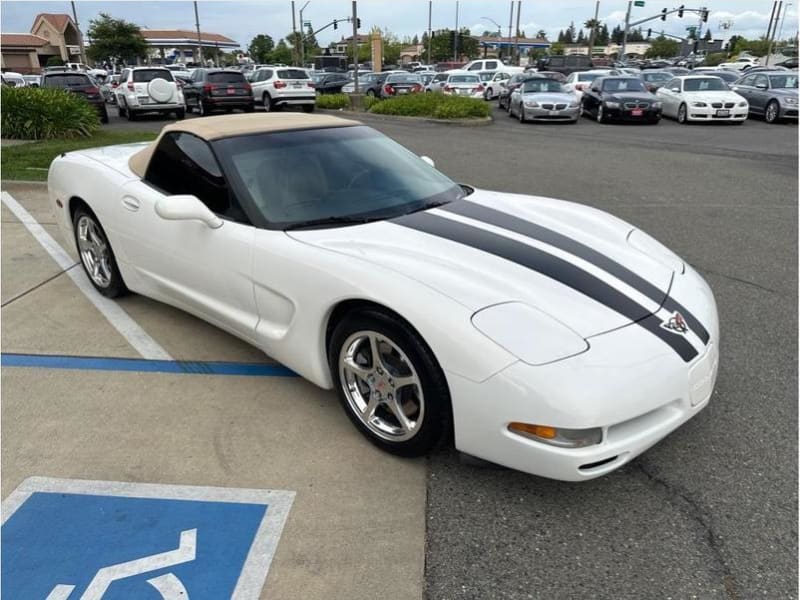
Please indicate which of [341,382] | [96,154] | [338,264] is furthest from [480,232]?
[96,154]

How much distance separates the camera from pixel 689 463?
2713 mm

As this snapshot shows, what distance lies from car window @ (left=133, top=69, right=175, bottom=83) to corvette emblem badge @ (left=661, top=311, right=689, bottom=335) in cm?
2050

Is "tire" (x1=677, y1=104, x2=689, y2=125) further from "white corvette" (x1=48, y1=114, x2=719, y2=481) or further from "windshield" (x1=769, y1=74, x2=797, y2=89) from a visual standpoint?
"white corvette" (x1=48, y1=114, x2=719, y2=481)

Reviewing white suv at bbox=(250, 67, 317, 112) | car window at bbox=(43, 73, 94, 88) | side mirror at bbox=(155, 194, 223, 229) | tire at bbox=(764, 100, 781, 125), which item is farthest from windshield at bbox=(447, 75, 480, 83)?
side mirror at bbox=(155, 194, 223, 229)

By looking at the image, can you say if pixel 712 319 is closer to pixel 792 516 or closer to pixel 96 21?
pixel 792 516

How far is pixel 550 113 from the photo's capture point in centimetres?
1764

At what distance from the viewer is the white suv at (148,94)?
18.9 m

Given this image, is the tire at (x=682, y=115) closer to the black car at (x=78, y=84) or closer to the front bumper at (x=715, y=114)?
the front bumper at (x=715, y=114)

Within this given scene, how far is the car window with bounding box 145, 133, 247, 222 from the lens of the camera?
3361mm

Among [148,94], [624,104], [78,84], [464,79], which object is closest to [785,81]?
[624,104]

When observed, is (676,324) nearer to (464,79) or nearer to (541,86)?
(541,86)

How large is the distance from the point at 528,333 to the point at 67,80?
19.9m

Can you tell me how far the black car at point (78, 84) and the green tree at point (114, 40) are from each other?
1567 inches

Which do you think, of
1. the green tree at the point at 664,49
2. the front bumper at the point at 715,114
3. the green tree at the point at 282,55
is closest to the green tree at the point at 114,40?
the green tree at the point at 282,55
